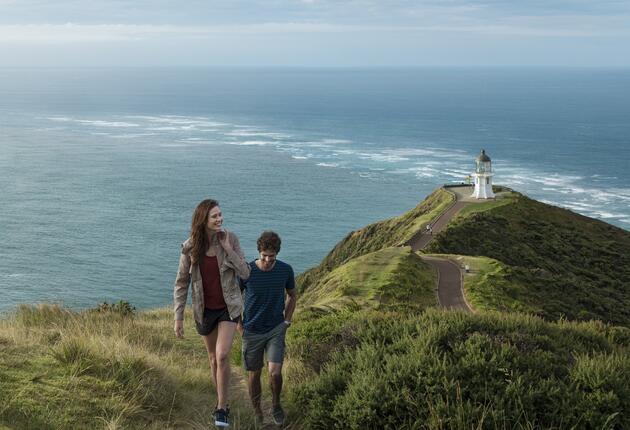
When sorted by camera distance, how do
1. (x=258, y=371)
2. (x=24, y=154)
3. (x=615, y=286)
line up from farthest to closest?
(x=24, y=154) → (x=615, y=286) → (x=258, y=371)

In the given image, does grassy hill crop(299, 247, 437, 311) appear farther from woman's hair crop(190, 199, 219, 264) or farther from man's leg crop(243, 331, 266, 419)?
woman's hair crop(190, 199, 219, 264)

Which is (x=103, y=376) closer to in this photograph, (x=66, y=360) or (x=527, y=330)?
(x=66, y=360)

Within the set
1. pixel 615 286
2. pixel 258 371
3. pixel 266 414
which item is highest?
pixel 258 371

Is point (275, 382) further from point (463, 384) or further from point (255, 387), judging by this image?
point (463, 384)

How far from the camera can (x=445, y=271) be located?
32.9 m

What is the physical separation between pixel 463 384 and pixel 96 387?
400cm

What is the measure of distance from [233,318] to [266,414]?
1256 mm

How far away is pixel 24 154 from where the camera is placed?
113 metres

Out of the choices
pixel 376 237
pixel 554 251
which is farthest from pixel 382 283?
pixel 376 237

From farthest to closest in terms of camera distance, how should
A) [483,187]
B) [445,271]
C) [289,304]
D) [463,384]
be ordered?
[483,187] → [445,271] → [289,304] → [463,384]

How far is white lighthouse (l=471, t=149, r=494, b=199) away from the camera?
189 feet

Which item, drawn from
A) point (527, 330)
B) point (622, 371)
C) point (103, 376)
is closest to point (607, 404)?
point (622, 371)

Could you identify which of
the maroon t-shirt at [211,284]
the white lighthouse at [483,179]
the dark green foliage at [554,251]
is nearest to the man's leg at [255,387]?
the maroon t-shirt at [211,284]

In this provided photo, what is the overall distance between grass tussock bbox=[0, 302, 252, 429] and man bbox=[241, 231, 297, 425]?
0.50m
